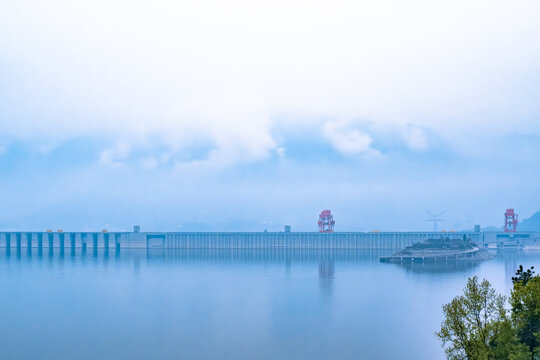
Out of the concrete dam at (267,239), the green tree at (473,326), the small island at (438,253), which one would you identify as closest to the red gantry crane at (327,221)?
the concrete dam at (267,239)

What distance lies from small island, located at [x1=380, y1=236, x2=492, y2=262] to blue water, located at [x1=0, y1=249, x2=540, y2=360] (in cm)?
3329

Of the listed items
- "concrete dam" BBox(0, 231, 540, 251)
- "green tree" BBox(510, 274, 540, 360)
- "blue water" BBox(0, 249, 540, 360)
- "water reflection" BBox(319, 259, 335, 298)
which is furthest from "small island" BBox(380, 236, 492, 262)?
"green tree" BBox(510, 274, 540, 360)

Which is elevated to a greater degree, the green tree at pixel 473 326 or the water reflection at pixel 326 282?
the green tree at pixel 473 326

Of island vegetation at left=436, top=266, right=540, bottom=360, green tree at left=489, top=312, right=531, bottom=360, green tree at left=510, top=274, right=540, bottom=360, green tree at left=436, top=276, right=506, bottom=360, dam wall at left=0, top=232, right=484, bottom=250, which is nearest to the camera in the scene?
green tree at left=489, top=312, right=531, bottom=360

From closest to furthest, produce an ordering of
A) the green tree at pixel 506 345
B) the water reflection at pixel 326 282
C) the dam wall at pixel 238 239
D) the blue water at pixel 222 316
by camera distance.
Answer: the green tree at pixel 506 345 < the blue water at pixel 222 316 < the water reflection at pixel 326 282 < the dam wall at pixel 238 239

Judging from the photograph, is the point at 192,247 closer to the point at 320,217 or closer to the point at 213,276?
the point at 320,217

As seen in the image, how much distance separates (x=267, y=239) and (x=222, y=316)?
120523mm

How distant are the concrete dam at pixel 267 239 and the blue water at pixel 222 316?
3465 inches

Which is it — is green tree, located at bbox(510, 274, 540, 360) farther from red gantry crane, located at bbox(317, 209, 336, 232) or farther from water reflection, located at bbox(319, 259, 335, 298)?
red gantry crane, located at bbox(317, 209, 336, 232)

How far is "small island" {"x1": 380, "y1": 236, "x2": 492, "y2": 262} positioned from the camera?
306 feet

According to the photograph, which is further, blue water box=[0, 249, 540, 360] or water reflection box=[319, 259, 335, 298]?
water reflection box=[319, 259, 335, 298]

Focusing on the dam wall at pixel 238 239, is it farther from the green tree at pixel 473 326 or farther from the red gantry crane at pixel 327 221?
the green tree at pixel 473 326

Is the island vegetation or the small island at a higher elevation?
the island vegetation

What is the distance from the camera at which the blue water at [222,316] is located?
26.2 metres
